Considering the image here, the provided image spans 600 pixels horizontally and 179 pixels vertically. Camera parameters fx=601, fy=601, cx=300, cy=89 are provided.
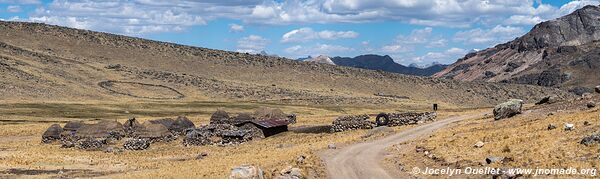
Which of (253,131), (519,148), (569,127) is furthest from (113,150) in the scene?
(569,127)

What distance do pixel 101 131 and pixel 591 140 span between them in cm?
5241

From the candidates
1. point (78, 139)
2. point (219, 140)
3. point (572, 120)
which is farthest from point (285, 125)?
point (572, 120)

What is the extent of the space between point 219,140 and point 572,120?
1383 inches

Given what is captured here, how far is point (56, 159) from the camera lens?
49.6 metres

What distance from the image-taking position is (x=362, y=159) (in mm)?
35906

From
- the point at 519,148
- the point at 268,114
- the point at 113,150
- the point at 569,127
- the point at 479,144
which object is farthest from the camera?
the point at 268,114

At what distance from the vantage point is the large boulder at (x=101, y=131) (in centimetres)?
6606

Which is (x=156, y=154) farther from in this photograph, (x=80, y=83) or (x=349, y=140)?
(x=80, y=83)

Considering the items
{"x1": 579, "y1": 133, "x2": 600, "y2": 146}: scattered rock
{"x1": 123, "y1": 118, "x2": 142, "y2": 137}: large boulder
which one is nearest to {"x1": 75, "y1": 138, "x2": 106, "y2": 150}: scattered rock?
{"x1": 123, "y1": 118, "x2": 142, "y2": 137}: large boulder

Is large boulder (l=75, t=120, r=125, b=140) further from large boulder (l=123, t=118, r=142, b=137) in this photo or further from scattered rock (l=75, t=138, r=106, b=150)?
scattered rock (l=75, t=138, r=106, b=150)

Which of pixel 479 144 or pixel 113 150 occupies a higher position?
pixel 479 144

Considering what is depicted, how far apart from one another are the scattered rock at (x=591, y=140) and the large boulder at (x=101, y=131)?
165 ft

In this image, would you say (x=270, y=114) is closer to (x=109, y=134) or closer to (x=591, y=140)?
(x=109, y=134)

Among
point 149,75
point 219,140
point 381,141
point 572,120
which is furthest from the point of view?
point 149,75
